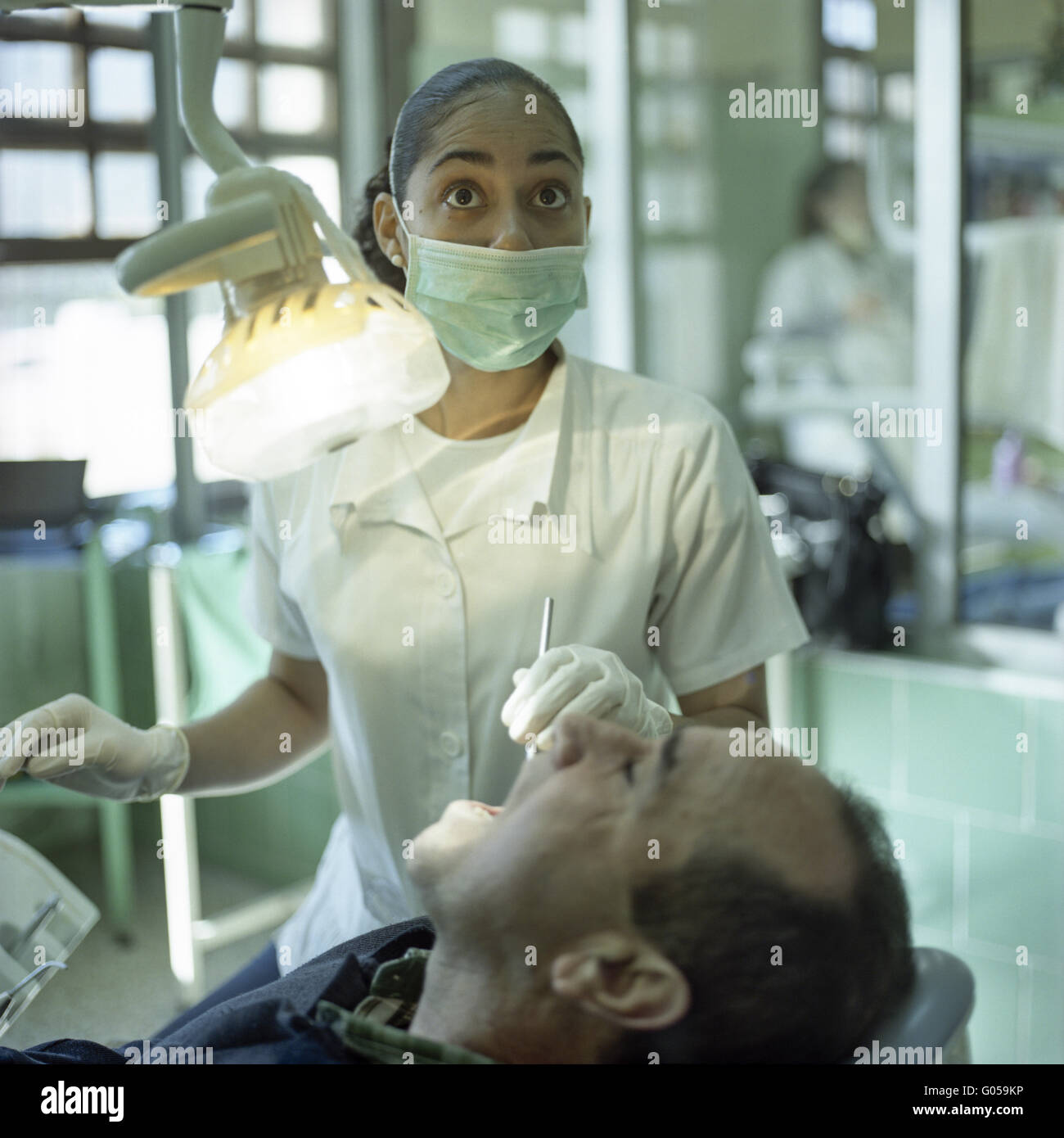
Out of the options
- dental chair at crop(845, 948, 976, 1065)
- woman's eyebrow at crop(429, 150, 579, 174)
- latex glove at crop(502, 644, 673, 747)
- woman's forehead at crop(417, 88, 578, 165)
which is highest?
woman's forehead at crop(417, 88, 578, 165)

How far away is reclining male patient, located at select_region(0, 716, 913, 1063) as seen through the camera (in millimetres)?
1071

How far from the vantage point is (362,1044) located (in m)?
1.12

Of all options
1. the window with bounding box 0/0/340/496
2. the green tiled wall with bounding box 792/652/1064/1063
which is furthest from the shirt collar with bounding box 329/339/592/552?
the window with bounding box 0/0/340/496

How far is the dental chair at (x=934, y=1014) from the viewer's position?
3.82ft

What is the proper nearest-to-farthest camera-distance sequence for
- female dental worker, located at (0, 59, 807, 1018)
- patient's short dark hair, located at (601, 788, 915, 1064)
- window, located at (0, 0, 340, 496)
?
1. patient's short dark hair, located at (601, 788, 915, 1064)
2. female dental worker, located at (0, 59, 807, 1018)
3. window, located at (0, 0, 340, 496)

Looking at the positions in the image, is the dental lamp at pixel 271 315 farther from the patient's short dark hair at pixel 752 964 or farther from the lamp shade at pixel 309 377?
the patient's short dark hair at pixel 752 964

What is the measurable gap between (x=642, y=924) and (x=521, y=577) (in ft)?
1.60

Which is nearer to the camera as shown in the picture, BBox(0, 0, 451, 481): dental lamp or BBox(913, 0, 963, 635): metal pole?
BBox(0, 0, 451, 481): dental lamp

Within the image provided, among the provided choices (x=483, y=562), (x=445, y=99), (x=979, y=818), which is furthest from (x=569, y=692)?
(x=979, y=818)

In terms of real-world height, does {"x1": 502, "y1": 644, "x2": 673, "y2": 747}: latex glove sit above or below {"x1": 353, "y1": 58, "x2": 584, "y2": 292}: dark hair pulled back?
below

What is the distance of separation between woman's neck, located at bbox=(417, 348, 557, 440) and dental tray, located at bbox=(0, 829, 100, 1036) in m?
0.68

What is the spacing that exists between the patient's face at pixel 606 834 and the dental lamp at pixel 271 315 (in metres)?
0.37

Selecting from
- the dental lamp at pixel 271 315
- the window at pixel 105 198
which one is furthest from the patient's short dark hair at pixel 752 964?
the window at pixel 105 198

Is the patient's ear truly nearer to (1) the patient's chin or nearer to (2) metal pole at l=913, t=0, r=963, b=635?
(1) the patient's chin
